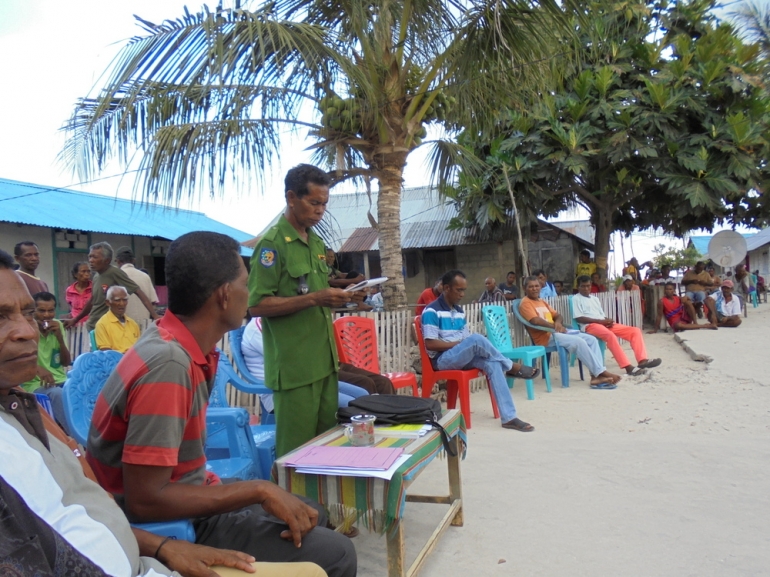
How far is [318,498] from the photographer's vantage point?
240cm

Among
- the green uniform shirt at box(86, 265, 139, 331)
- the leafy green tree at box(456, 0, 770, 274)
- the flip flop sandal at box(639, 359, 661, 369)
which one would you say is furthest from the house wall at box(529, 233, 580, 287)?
the green uniform shirt at box(86, 265, 139, 331)

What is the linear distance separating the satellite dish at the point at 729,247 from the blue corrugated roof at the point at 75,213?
12389 millimetres

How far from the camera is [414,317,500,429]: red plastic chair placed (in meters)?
5.86

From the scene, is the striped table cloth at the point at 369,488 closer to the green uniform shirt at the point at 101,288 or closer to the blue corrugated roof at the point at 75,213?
the green uniform shirt at the point at 101,288

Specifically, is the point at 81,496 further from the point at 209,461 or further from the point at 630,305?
the point at 630,305

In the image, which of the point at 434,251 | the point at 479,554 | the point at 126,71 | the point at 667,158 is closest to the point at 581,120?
the point at 667,158

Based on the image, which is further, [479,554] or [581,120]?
[581,120]

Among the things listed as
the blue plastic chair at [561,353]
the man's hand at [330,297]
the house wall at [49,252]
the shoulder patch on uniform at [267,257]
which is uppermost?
the house wall at [49,252]

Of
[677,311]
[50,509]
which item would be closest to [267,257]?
[50,509]

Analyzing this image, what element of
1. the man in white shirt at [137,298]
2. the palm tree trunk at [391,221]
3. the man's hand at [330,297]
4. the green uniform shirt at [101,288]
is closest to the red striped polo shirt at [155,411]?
the man's hand at [330,297]

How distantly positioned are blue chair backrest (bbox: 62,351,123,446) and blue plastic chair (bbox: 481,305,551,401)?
5.29 m

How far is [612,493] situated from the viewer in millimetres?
3887

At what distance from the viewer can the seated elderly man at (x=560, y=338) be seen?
25.8 ft

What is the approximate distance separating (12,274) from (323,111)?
16.8 ft
